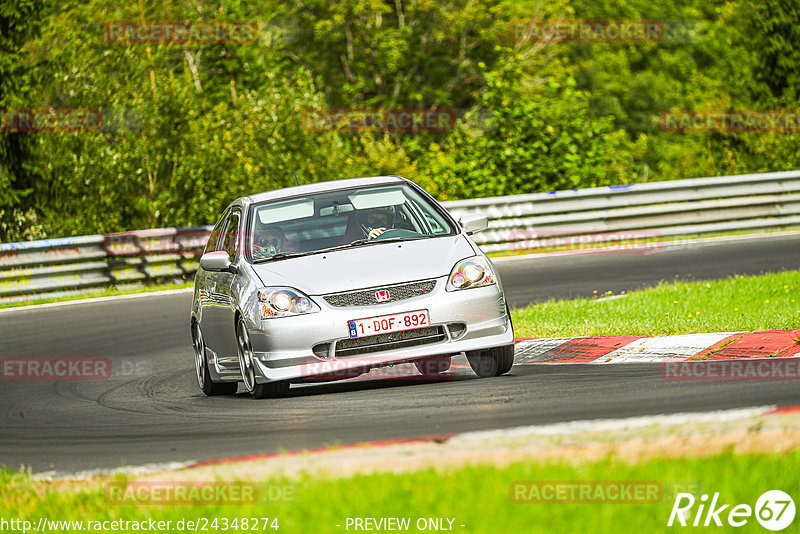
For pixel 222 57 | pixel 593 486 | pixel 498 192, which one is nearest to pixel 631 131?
pixel 222 57

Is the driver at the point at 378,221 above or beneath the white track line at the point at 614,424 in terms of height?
above

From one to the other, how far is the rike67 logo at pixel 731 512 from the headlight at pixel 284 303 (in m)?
4.29

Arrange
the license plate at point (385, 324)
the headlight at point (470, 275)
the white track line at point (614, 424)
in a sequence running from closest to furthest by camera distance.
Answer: the white track line at point (614, 424)
the license plate at point (385, 324)
the headlight at point (470, 275)

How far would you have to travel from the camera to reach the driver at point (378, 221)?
939cm

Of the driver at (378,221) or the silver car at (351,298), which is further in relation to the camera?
the driver at (378,221)

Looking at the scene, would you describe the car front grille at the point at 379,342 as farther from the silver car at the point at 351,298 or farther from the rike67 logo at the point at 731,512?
the rike67 logo at the point at 731,512

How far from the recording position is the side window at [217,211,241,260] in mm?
9664

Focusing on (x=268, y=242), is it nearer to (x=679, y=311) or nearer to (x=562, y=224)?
(x=679, y=311)

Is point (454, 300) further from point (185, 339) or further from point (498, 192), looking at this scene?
point (498, 192)

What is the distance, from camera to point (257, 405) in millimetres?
8477

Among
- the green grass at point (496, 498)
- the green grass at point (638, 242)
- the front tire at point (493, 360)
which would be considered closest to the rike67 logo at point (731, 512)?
the green grass at point (496, 498)

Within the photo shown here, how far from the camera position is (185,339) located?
13500 mm

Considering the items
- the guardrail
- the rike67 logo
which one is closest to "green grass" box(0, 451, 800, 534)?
the rike67 logo

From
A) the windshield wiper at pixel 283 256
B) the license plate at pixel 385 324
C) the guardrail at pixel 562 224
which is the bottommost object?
the guardrail at pixel 562 224
